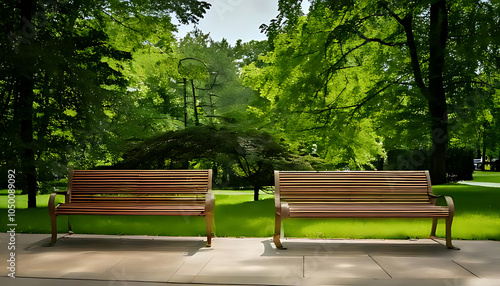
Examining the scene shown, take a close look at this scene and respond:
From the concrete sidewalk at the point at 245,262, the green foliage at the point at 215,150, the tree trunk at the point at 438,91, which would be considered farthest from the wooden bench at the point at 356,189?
the tree trunk at the point at 438,91

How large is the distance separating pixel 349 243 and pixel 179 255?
2502mm

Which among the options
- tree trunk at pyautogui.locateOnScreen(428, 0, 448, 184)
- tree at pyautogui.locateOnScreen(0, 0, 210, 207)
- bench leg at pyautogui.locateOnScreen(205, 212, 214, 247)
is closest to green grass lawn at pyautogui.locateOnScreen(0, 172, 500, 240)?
bench leg at pyautogui.locateOnScreen(205, 212, 214, 247)

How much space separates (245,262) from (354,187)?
94.2 inches

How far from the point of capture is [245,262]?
18.5 feet

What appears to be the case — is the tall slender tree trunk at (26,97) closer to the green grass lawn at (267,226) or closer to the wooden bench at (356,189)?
the green grass lawn at (267,226)

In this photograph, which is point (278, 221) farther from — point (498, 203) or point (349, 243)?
point (498, 203)

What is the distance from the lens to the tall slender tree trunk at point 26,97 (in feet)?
40.1

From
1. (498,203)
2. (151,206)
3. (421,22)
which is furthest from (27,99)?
(421,22)

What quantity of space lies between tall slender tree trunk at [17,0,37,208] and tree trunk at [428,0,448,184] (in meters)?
11.1

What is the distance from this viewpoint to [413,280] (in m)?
4.79

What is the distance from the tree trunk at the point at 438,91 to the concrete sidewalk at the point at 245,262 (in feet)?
27.0

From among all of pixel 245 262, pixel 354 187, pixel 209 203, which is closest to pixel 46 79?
pixel 209 203

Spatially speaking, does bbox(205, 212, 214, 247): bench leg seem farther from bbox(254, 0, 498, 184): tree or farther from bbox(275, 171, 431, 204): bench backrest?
bbox(254, 0, 498, 184): tree

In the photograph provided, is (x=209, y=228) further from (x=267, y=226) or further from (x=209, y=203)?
(x=267, y=226)
